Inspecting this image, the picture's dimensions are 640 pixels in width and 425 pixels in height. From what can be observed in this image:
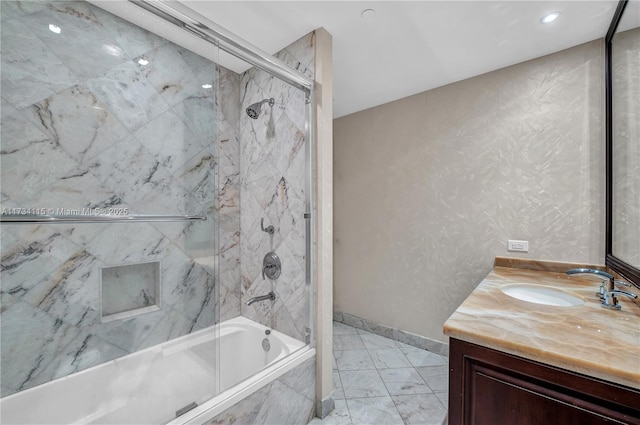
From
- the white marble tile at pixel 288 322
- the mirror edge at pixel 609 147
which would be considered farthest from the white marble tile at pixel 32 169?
the mirror edge at pixel 609 147

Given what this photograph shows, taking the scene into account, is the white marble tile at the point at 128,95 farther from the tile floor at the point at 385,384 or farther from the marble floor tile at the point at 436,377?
the marble floor tile at the point at 436,377

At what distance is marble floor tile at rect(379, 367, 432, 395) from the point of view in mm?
2053

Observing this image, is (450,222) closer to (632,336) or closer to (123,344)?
(632,336)

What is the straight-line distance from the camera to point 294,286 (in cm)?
201

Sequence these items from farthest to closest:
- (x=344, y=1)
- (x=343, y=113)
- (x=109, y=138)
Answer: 1. (x=343, y=113)
2. (x=109, y=138)
3. (x=344, y=1)

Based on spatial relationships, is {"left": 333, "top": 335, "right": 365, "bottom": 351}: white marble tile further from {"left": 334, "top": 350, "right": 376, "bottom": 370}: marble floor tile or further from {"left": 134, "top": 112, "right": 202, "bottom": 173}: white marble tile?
{"left": 134, "top": 112, "right": 202, "bottom": 173}: white marble tile

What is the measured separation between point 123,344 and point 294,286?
1188 millimetres

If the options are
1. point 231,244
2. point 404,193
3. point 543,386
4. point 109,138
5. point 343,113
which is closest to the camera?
point 543,386

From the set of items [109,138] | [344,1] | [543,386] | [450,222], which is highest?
[344,1]

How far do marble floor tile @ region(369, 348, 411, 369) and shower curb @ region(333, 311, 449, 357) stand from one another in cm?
18

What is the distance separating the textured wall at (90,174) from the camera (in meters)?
1.44

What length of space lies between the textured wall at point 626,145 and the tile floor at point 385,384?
149 centimetres

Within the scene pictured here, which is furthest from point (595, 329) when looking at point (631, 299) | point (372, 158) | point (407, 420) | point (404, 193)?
point (372, 158)

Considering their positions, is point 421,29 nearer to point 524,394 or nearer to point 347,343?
point 524,394
